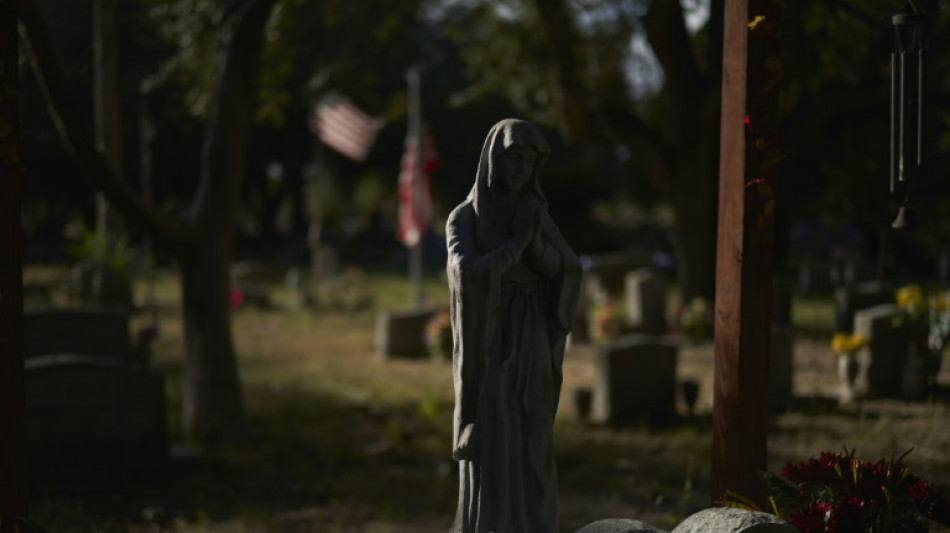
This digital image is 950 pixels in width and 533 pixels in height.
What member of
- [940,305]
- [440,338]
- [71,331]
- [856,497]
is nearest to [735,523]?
[856,497]

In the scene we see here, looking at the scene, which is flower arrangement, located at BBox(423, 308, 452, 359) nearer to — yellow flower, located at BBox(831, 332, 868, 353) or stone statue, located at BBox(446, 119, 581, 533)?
yellow flower, located at BBox(831, 332, 868, 353)

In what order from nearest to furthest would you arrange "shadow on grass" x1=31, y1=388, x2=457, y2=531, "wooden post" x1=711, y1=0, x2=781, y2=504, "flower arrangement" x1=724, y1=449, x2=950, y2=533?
1. "flower arrangement" x1=724, y1=449, x2=950, y2=533
2. "wooden post" x1=711, y1=0, x2=781, y2=504
3. "shadow on grass" x1=31, y1=388, x2=457, y2=531

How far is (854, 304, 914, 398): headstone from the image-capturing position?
41.4 feet

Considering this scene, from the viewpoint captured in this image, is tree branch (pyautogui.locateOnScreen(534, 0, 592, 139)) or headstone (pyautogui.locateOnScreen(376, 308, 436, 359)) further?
headstone (pyautogui.locateOnScreen(376, 308, 436, 359))

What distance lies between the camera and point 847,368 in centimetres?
1272

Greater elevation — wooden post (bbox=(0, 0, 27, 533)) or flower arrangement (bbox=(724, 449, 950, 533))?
wooden post (bbox=(0, 0, 27, 533))

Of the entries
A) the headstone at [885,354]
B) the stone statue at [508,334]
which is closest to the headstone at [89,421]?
the stone statue at [508,334]

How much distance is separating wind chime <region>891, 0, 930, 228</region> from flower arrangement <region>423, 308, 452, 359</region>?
10474mm

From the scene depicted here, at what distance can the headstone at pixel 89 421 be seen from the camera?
9438 mm

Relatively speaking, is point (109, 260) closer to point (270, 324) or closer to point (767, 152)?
point (270, 324)

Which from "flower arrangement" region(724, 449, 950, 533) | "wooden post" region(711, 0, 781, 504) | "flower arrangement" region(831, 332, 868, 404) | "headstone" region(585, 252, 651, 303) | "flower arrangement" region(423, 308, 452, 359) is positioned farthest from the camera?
"headstone" region(585, 252, 651, 303)

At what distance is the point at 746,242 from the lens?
6.64 metres

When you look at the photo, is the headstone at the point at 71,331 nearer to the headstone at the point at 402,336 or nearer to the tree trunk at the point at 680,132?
the headstone at the point at 402,336

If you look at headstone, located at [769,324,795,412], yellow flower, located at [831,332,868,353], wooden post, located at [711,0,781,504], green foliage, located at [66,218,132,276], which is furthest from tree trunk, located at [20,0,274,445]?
green foliage, located at [66,218,132,276]
